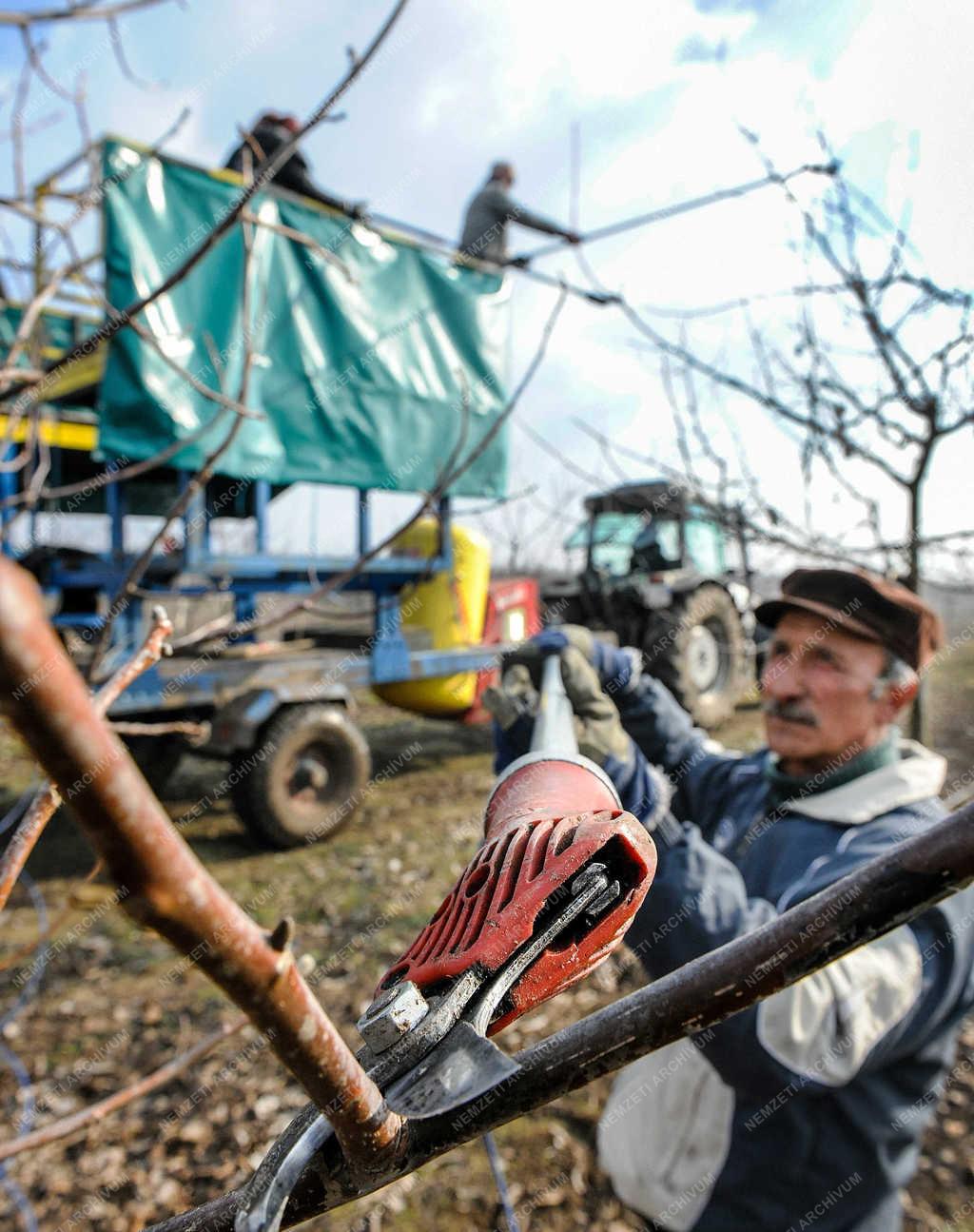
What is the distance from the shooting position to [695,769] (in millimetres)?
2646

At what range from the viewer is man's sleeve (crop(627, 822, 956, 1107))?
5.21 ft

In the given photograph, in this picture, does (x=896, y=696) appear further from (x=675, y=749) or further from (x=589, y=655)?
(x=589, y=655)

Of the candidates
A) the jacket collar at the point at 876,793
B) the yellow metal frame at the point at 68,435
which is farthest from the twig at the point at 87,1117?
the yellow metal frame at the point at 68,435

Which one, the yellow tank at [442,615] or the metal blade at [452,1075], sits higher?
the metal blade at [452,1075]

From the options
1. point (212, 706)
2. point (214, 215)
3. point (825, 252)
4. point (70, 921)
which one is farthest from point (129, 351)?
point (825, 252)

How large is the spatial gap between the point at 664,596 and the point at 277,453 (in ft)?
14.6

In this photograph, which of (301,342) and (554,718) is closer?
(554,718)

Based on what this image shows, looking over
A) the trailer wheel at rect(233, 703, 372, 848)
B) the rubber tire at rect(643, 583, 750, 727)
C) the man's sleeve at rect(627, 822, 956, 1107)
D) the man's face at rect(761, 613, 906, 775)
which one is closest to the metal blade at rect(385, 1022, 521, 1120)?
the man's sleeve at rect(627, 822, 956, 1107)

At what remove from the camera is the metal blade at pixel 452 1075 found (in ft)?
1.30

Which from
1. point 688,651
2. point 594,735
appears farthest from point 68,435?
point 594,735

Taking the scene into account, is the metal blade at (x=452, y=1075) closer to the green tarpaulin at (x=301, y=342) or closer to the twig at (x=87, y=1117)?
the twig at (x=87, y=1117)

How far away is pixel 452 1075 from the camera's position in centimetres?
42

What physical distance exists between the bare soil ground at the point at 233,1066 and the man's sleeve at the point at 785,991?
114 cm

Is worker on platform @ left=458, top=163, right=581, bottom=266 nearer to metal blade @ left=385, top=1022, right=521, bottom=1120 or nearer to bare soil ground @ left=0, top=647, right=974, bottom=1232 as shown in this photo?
bare soil ground @ left=0, top=647, right=974, bottom=1232
